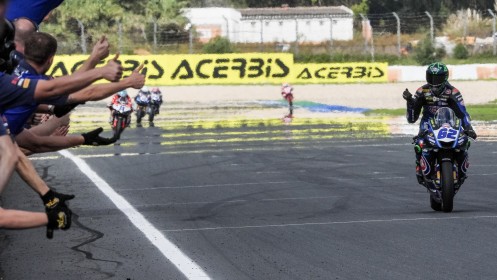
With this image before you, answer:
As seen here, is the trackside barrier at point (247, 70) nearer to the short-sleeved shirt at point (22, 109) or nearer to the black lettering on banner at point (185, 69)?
the black lettering on banner at point (185, 69)

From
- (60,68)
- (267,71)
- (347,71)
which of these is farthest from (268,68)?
(60,68)

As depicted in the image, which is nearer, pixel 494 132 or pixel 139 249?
pixel 139 249

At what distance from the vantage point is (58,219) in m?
9.07

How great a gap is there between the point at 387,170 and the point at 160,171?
3579 millimetres

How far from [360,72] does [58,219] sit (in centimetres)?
5412

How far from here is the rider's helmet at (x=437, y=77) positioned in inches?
596

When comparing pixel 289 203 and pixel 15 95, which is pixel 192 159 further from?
pixel 15 95

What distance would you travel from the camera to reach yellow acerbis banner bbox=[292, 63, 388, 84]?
204 feet

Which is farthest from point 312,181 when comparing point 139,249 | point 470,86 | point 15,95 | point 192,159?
point 470,86

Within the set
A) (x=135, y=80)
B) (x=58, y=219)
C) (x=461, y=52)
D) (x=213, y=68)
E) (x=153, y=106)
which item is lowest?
(x=461, y=52)

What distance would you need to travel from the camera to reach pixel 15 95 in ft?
29.5

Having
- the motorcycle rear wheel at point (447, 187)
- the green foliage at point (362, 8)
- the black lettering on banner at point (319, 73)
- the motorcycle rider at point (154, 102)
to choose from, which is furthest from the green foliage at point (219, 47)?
the motorcycle rear wheel at point (447, 187)

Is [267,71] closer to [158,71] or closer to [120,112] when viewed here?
[158,71]

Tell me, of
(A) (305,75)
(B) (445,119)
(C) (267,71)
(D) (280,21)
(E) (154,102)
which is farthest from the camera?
(D) (280,21)
